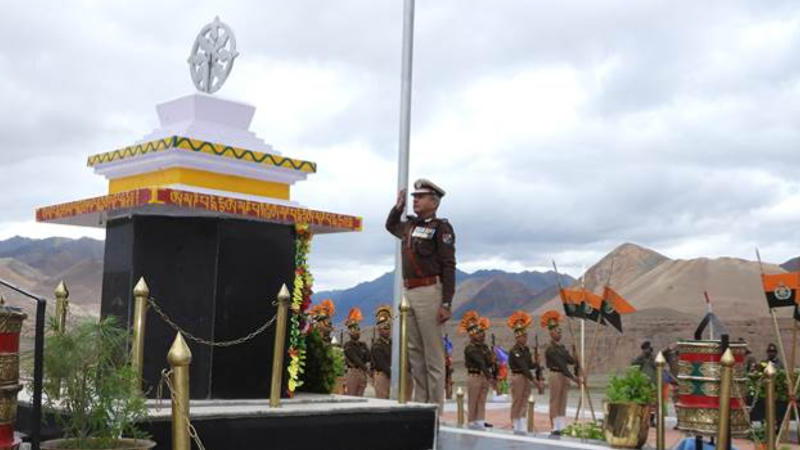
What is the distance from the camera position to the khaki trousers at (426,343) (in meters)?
8.07

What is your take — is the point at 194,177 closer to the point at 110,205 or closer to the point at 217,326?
the point at 110,205

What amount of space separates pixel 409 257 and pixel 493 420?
9.01m

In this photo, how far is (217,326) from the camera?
743 cm

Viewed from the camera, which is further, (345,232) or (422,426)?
(345,232)

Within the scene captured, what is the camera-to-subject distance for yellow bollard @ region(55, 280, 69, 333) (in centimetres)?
572

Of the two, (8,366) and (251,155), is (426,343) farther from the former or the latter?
(8,366)

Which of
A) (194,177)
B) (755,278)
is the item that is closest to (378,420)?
(194,177)

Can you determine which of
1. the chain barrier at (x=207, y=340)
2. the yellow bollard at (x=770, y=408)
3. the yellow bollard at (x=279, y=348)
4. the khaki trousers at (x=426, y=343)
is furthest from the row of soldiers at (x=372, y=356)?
the yellow bollard at (x=770, y=408)

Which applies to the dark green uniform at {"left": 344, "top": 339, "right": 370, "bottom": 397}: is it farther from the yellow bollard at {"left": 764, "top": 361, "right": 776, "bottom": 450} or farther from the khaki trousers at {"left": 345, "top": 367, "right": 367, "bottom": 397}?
the yellow bollard at {"left": 764, "top": 361, "right": 776, "bottom": 450}

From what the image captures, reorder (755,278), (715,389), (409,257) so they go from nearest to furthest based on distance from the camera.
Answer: (715,389)
(409,257)
(755,278)

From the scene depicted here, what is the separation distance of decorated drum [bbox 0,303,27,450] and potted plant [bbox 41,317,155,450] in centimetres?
56

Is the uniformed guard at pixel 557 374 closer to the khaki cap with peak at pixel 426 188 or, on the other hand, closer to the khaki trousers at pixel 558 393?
the khaki trousers at pixel 558 393

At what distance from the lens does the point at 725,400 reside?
5.84 metres

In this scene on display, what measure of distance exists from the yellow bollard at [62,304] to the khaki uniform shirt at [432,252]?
2.82 metres
